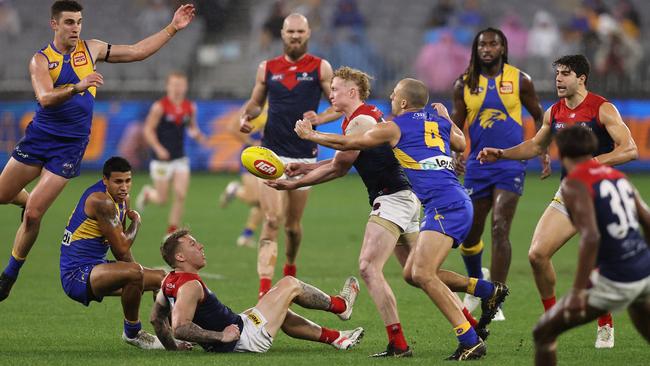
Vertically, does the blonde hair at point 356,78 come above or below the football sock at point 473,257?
above

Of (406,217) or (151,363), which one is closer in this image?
(151,363)

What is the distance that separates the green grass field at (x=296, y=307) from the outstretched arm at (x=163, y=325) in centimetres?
15

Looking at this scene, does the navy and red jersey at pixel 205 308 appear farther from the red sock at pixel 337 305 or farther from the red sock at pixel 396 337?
the red sock at pixel 396 337

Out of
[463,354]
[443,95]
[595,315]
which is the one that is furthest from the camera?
[443,95]

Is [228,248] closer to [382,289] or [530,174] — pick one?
[382,289]

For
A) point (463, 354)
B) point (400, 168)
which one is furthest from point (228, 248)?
point (463, 354)

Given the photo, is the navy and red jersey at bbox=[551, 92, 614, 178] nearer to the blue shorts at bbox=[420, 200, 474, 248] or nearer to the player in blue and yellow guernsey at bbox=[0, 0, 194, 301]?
the blue shorts at bbox=[420, 200, 474, 248]

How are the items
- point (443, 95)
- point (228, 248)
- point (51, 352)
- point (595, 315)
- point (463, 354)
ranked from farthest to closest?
1. point (443, 95)
2. point (228, 248)
3. point (51, 352)
4. point (463, 354)
5. point (595, 315)

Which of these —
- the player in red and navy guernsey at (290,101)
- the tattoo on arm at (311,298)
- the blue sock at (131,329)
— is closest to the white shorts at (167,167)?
the player in red and navy guernsey at (290,101)

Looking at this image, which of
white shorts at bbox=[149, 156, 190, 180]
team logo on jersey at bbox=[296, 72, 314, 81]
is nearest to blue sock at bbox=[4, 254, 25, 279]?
team logo on jersey at bbox=[296, 72, 314, 81]

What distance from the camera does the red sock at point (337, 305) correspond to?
887cm

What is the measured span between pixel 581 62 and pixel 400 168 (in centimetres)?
176

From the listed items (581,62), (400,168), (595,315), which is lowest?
(595,315)

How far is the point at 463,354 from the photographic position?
8.02 m
